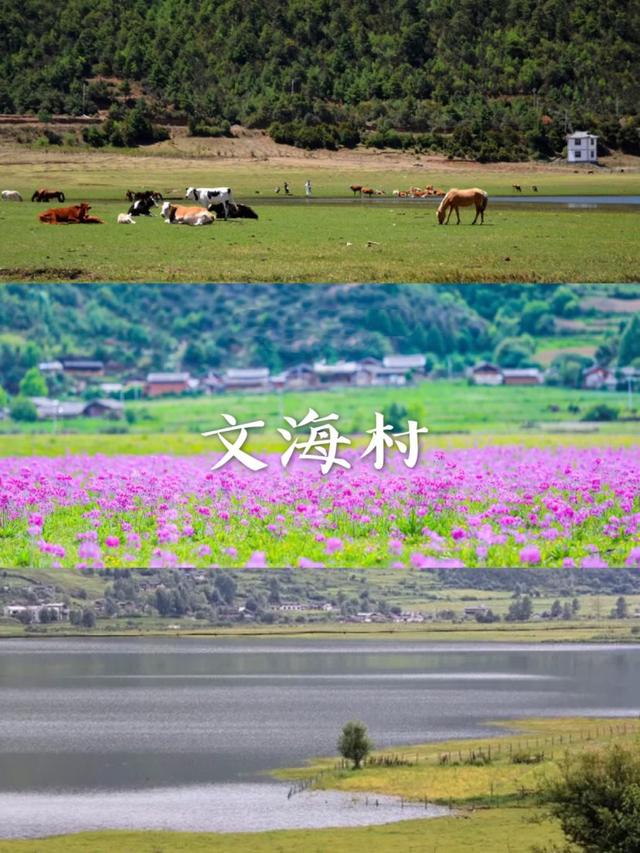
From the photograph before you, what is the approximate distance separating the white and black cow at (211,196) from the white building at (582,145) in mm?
11047

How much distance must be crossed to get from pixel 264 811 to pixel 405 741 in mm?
15442

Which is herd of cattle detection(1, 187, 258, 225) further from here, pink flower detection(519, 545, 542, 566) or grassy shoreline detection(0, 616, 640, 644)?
grassy shoreline detection(0, 616, 640, 644)

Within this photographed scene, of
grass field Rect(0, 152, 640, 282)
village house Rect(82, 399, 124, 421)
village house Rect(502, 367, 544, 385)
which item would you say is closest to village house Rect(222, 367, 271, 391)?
village house Rect(82, 399, 124, 421)

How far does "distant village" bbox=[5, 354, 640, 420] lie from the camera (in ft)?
129

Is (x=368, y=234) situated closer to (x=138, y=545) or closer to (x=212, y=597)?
(x=138, y=545)

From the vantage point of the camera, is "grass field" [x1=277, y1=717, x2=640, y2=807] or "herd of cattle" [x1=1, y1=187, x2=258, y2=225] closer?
"grass field" [x1=277, y1=717, x2=640, y2=807]

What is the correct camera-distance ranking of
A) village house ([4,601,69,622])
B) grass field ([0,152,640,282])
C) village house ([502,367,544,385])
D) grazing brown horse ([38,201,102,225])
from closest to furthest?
village house ([502,367,544,385])
grass field ([0,152,640,282])
grazing brown horse ([38,201,102,225])
village house ([4,601,69,622])

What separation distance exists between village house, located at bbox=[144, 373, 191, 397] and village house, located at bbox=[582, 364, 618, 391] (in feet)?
24.0

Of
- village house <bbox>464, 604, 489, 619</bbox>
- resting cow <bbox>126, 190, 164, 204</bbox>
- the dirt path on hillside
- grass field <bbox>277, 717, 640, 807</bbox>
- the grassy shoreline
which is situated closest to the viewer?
grass field <bbox>277, 717, 640, 807</bbox>

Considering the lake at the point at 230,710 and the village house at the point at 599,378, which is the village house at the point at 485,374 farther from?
the lake at the point at 230,710

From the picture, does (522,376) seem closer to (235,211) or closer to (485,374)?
(485,374)

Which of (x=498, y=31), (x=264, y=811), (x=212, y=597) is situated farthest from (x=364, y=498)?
(x=212, y=597)

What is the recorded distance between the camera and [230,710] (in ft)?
249

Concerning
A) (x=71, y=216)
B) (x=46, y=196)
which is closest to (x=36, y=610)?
(x=46, y=196)
